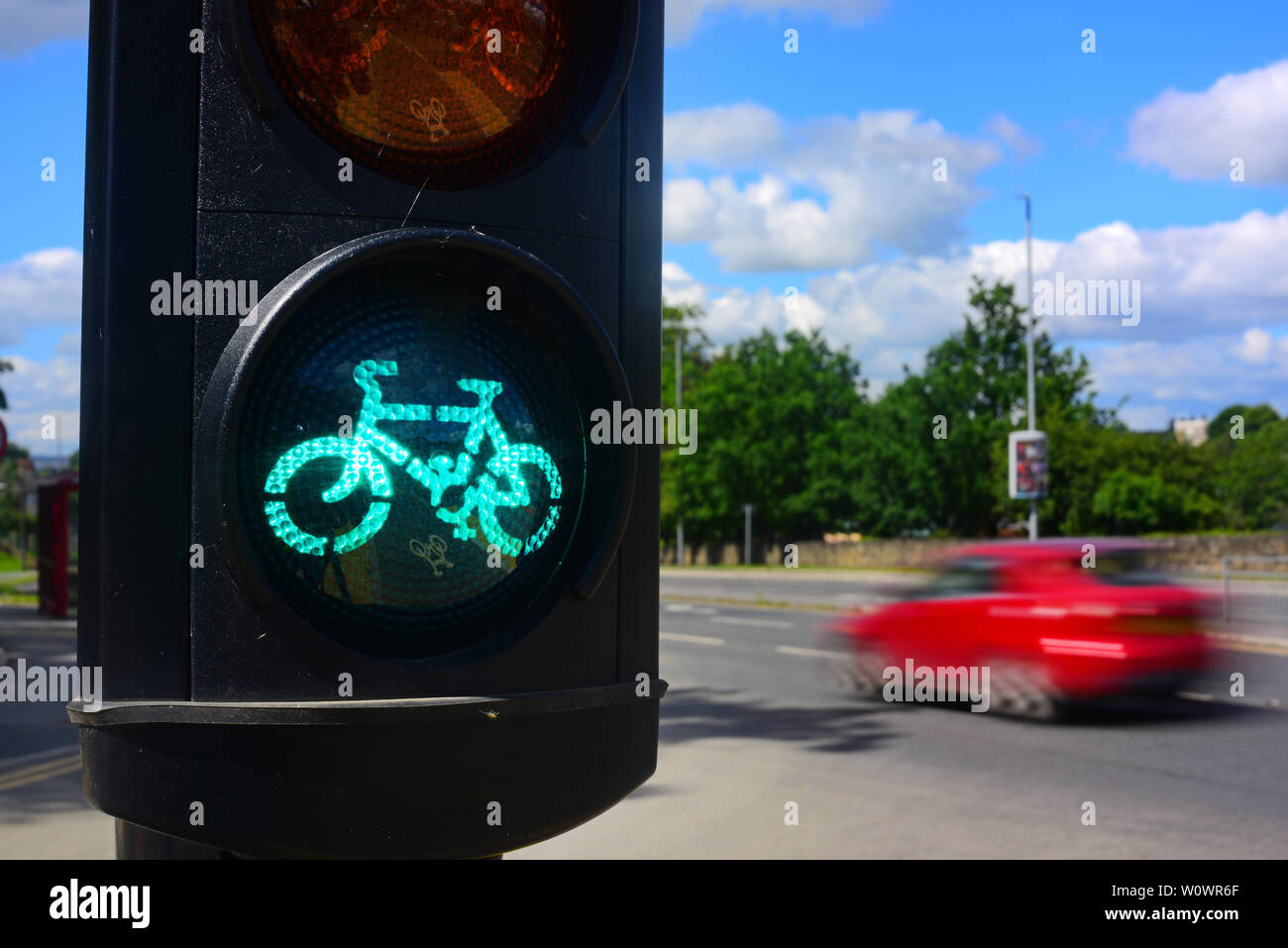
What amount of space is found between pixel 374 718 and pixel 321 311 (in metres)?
0.36

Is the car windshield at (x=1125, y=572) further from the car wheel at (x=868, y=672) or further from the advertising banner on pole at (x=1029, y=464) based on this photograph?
the advertising banner on pole at (x=1029, y=464)

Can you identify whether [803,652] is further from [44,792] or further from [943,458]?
[943,458]

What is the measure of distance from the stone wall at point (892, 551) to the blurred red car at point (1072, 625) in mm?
10863

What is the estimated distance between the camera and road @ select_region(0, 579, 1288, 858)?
618 cm

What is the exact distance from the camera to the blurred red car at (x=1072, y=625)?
982 cm

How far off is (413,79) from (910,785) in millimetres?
7258

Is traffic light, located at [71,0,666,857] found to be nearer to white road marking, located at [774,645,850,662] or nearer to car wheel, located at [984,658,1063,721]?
car wheel, located at [984,658,1063,721]

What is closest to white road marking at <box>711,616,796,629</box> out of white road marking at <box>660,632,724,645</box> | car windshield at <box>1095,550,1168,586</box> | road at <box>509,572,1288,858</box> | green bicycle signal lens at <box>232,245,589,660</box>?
white road marking at <box>660,632,724,645</box>

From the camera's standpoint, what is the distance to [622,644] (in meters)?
1.18

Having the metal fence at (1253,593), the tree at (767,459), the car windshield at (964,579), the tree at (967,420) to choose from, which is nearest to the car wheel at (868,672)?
the car windshield at (964,579)

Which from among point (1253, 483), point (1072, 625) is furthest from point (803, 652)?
point (1253, 483)
